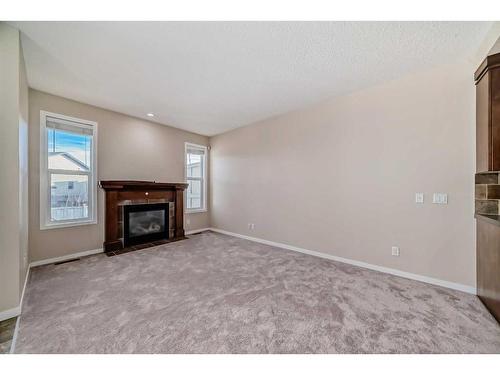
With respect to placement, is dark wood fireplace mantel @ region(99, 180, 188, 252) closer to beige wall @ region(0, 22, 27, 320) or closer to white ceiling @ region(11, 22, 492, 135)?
white ceiling @ region(11, 22, 492, 135)

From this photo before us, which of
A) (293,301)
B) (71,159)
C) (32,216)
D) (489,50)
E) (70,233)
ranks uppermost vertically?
(489,50)

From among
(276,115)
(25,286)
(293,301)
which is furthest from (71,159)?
(293,301)

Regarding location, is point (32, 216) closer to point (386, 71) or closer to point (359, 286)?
point (359, 286)

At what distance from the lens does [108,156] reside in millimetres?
3746

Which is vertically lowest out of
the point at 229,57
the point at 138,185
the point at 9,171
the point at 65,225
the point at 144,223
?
the point at 144,223

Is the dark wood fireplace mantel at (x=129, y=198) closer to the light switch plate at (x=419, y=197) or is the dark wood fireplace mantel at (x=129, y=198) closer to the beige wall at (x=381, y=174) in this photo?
the beige wall at (x=381, y=174)

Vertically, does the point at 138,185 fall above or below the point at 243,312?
above

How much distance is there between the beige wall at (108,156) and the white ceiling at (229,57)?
0.32 m

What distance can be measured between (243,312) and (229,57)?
2603 millimetres

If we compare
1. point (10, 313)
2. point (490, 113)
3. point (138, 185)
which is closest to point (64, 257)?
point (138, 185)

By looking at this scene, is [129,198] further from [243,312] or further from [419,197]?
[419,197]

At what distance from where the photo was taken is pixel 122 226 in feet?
12.6
